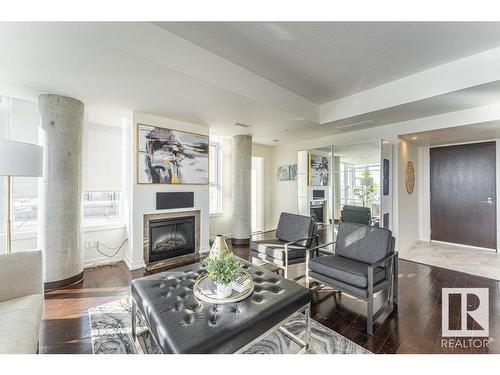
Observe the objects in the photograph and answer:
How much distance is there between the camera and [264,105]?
3289 millimetres

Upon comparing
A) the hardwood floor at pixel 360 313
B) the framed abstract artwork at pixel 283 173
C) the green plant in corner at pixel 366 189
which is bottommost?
the hardwood floor at pixel 360 313

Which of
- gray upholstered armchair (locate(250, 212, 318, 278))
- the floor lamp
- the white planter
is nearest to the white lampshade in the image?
the floor lamp

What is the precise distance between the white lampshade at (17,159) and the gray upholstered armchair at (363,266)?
2.71 meters

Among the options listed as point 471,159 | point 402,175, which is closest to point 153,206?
point 402,175

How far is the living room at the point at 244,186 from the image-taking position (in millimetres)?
1819

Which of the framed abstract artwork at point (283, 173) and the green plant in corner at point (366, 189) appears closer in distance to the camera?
the green plant in corner at point (366, 189)

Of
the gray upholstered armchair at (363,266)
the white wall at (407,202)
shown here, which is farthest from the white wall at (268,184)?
the gray upholstered armchair at (363,266)

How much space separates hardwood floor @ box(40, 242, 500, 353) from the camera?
6.21ft

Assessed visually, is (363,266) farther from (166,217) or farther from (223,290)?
(166,217)

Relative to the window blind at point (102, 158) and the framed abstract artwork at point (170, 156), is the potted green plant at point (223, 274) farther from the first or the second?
the window blind at point (102, 158)

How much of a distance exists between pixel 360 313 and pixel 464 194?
4.50 meters

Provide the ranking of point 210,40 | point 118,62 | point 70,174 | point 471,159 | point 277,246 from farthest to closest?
point 471,159
point 277,246
point 70,174
point 210,40
point 118,62

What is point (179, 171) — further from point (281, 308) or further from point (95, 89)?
point (281, 308)
